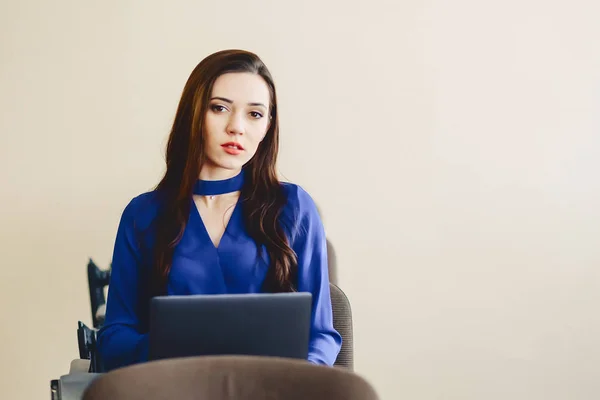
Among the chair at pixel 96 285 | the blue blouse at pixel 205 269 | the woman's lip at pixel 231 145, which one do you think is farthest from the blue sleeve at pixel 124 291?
the chair at pixel 96 285

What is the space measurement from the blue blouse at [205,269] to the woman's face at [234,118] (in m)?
0.07

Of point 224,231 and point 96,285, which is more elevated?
point 224,231

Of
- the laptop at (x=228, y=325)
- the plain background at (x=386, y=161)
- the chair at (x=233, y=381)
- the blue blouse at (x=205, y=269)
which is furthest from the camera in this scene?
the plain background at (x=386, y=161)

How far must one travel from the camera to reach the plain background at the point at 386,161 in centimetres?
243

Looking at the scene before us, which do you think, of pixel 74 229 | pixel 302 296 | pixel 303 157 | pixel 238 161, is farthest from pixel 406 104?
pixel 302 296

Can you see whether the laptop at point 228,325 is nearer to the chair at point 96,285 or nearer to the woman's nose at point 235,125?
the woman's nose at point 235,125

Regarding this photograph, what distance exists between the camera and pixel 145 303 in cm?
181

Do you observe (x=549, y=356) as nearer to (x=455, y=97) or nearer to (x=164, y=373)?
(x=455, y=97)

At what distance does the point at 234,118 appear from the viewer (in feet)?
5.83

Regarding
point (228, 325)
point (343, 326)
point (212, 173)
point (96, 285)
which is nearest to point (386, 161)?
point (343, 326)

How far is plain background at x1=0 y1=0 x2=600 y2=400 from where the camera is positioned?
2.43 m

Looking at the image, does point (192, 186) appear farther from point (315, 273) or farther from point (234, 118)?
point (315, 273)

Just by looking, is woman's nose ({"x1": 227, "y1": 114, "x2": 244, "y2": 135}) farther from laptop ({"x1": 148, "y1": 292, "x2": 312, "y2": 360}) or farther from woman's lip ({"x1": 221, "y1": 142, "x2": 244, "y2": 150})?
laptop ({"x1": 148, "y1": 292, "x2": 312, "y2": 360})

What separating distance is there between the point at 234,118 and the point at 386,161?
0.89 metres
